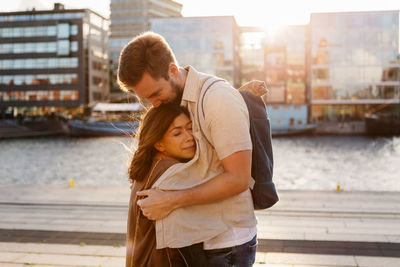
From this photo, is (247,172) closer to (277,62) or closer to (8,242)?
(8,242)

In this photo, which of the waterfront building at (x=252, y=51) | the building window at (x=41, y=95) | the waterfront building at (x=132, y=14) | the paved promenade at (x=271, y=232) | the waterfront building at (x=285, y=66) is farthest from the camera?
the waterfront building at (x=132, y=14)

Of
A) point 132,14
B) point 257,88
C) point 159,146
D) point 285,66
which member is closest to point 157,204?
point 159,146

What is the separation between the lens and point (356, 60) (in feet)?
197

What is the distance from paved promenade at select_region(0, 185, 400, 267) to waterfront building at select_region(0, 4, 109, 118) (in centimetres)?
6743

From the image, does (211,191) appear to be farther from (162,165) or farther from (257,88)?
(257,88)

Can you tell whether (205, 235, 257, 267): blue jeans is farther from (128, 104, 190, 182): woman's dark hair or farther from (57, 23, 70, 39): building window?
(57, 23, 70, 39): building window

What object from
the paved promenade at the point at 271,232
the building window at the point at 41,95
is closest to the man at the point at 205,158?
the paved promenade at the point at 271,232

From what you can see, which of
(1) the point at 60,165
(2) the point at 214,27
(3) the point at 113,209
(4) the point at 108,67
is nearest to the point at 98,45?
(4) the point at 108,67

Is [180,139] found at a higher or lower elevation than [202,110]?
lower

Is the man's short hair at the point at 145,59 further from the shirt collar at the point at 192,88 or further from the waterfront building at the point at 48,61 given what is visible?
the waterfront building at the point at 48,61

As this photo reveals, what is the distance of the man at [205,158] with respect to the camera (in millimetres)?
1713

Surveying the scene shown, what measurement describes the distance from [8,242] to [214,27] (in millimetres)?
59847

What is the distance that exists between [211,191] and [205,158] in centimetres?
13

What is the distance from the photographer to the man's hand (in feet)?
5.74
